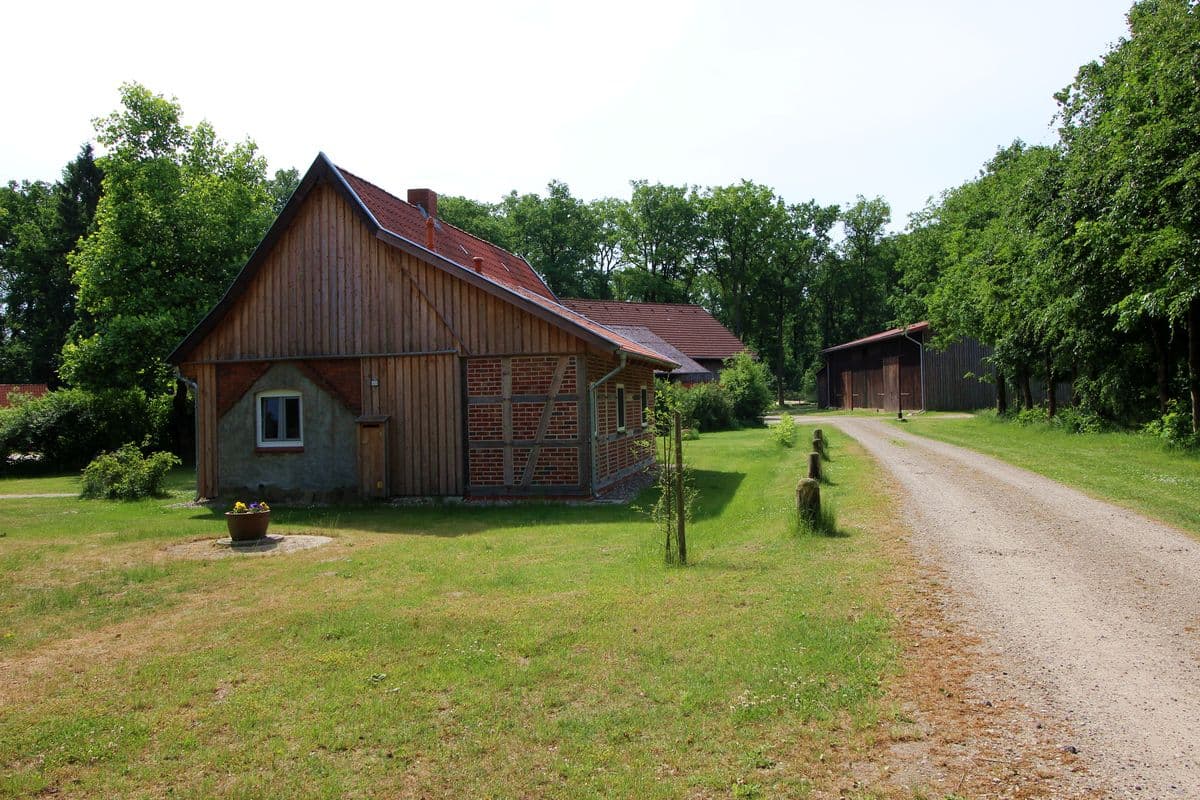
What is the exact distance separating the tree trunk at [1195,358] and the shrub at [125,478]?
22786mm

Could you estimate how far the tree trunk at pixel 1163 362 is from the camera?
19562 mm

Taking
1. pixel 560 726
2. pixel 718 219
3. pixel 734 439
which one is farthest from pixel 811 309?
pixel 560 726

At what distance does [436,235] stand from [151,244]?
572 inches

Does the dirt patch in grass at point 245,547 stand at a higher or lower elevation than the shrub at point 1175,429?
lower

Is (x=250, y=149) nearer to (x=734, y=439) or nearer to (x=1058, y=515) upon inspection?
(x=734, y=439)

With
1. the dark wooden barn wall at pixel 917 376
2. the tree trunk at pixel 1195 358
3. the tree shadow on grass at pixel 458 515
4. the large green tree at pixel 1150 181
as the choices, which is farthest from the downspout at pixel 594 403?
the dark wooden barn wall at pixel 917 376

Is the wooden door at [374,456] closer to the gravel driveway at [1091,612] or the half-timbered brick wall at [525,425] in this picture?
the half-timbered brick wall at [525,425]

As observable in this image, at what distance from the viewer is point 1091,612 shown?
6.07 metres

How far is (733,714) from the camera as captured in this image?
4.36 m

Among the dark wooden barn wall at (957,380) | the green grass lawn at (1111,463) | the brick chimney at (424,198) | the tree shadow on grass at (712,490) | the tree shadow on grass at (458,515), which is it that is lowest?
the tree shadow on grass at (458,515)

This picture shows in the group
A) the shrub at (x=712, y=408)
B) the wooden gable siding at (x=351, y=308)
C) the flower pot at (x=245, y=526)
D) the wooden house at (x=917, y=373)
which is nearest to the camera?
the flower pot at (x=245, y=526)

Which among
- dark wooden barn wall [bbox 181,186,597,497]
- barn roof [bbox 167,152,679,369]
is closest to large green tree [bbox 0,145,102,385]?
barn roof [bbox 167,152,679,369]

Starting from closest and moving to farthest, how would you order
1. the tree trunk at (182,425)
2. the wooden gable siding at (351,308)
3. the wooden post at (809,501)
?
the wooden post at (809,501) < the wooden gable siding at (351,308) < the tree trunk at (182,425)

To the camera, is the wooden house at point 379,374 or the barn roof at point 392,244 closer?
the barn roof at point 392,244
